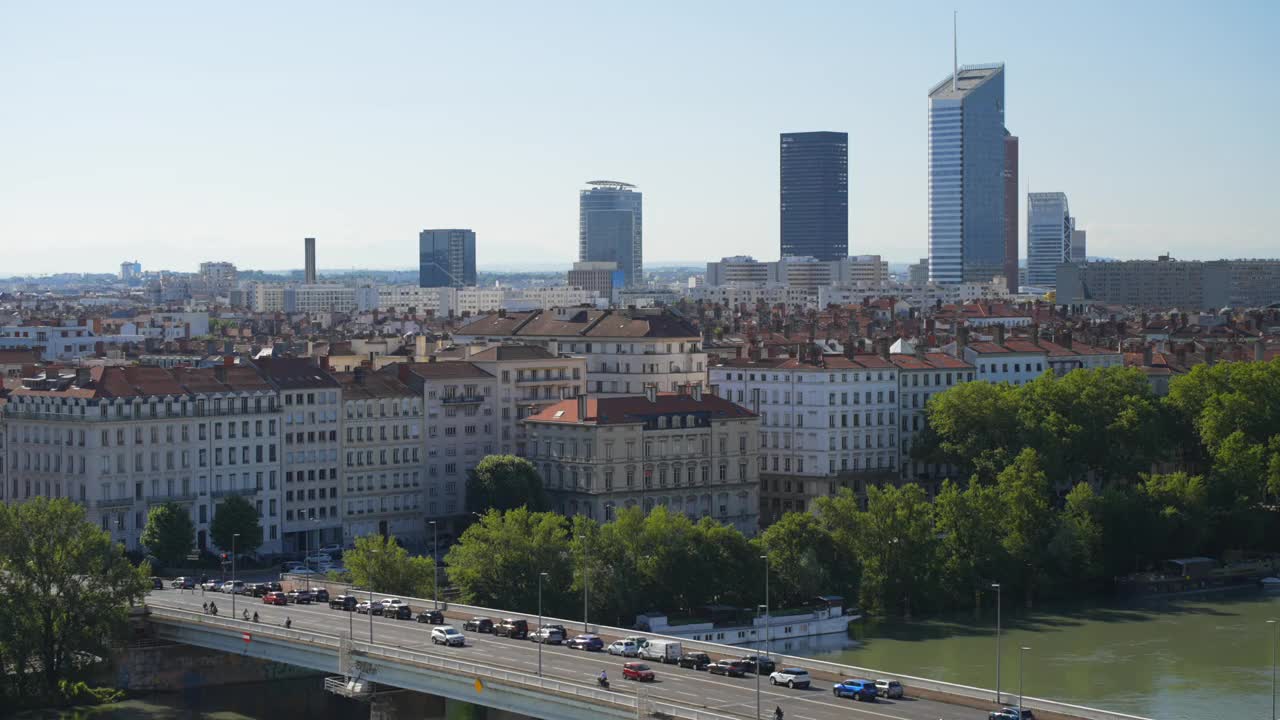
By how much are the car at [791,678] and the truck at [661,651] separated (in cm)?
399

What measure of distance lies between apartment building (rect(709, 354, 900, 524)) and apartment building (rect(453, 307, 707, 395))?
697 cm

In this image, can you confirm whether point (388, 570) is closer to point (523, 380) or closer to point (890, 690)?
point (890, 690)

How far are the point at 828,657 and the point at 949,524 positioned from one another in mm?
13995

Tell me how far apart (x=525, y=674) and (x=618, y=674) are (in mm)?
3330

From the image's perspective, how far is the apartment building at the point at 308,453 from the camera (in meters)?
97.8

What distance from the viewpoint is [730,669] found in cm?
6184

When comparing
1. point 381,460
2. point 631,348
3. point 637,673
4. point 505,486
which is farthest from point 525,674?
point 631,348

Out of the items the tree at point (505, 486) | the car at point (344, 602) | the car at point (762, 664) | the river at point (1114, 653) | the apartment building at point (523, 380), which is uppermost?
the apartment building at point (523, 380)

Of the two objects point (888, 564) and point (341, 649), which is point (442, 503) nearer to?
point (888, 564)

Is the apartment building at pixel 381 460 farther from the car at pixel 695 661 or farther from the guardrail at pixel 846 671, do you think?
the car at pixel 695 661

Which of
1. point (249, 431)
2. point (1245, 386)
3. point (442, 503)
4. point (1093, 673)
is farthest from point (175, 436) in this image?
point (1245, 386)

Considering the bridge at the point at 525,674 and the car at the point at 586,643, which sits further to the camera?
the car at the point at 586,643

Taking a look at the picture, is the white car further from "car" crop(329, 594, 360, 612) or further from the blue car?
"car" crop(329, 594, 360, 612)

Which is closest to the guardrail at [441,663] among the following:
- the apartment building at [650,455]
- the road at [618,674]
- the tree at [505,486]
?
the road at [618,674]
